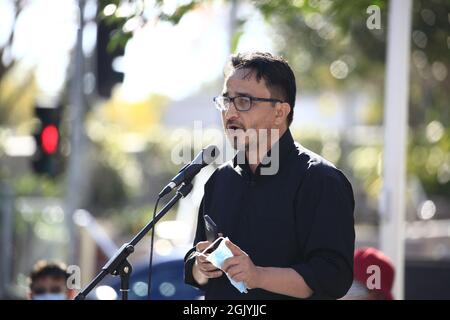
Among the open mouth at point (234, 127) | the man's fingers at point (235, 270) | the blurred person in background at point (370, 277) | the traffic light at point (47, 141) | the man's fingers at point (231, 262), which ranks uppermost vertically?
the traffic light at point (47, 141)

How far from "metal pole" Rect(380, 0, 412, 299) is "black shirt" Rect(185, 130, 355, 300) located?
2.80m

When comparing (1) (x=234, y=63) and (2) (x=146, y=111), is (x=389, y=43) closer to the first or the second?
(1) (x=234, y=63)

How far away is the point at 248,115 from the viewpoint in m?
3.43

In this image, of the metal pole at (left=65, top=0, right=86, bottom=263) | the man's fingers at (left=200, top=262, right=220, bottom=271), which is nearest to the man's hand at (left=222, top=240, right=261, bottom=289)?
the man's fingers at (left=200, top=262, right=220, bottom=271)

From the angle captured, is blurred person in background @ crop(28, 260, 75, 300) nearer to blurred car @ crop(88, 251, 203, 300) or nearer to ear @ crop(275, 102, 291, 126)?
blurred car @ crop(88, 251, 203, 300)

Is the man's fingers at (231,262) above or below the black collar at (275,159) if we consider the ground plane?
below

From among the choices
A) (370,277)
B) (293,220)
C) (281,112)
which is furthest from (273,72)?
(370,277)

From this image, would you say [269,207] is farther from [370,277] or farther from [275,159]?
[370,277]

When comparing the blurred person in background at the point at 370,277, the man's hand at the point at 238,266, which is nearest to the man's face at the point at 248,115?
the man's hand at the point at 238,266

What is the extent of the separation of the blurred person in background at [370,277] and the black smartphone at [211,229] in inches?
35.8

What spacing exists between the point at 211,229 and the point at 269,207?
22 centimetres

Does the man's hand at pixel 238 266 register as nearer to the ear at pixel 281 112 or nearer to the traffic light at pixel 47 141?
the ear at pixel 281 112

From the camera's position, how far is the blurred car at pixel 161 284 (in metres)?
5.52
